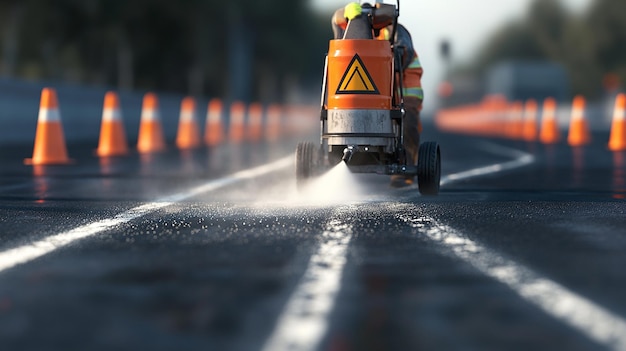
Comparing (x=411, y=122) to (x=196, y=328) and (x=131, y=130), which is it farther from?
(x=131, y=130)

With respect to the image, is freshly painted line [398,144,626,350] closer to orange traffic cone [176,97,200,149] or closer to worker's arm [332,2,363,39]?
worker's arm [332,2,363,39]

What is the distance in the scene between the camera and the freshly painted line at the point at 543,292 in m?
4.50

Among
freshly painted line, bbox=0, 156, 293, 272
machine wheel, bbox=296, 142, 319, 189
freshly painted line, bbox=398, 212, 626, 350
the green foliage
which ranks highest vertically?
the green foliage

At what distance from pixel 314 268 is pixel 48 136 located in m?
10.1

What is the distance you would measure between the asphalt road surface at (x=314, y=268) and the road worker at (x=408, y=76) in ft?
1.69

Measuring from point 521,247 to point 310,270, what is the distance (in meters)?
1.42

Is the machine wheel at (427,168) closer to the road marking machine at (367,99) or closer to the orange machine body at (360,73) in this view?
the road marking machine at (367,99)

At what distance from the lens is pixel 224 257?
631 cm

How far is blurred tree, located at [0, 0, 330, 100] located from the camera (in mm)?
58812

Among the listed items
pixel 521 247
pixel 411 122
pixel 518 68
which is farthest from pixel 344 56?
pixel 518 68

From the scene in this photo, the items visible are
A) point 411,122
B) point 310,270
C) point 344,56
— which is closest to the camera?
point 310,270

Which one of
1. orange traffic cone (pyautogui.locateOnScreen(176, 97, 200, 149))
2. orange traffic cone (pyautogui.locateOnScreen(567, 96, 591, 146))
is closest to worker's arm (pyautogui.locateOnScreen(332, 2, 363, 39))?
orange traffic cone (pyautogui.locateOnScreen(176, 97, 200, 149))

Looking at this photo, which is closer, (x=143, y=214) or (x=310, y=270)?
(x=310, y=270)

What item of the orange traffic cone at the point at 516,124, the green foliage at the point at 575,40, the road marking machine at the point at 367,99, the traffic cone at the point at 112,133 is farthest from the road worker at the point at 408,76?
the green foliage at the point at 575,40
